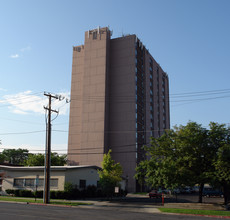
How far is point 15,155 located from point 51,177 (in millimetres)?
96386

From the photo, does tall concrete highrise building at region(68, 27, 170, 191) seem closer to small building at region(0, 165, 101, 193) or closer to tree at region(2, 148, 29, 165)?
small building at region(0, 165, 101, 193)

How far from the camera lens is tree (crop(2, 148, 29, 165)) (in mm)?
127412

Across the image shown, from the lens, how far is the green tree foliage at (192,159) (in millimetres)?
26578

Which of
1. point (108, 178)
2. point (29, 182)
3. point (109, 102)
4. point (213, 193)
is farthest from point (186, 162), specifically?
point (109, 102)

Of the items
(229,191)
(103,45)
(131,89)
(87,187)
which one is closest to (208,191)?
(87,187)

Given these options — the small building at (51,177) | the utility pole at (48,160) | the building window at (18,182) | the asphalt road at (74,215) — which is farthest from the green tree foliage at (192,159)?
the building window at (18,182)

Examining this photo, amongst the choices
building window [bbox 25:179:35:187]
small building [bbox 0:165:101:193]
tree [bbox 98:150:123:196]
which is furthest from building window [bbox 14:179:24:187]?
tree [bbox 98:150:123:196]

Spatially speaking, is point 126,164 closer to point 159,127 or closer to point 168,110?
point 159,127

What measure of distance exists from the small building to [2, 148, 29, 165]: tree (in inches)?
3253

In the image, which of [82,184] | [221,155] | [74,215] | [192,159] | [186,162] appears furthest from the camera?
[82,184]

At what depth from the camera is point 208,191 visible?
55188mm

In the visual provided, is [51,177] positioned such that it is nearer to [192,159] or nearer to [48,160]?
[48,160]

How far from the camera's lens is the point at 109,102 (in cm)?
8256

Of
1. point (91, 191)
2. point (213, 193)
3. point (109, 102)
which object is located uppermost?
point (109, 102)
